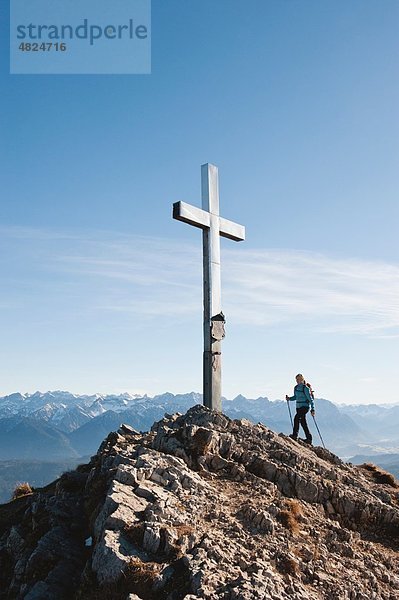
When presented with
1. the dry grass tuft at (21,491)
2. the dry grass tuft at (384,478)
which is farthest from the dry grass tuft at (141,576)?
the dry grass tuft at (21,491)

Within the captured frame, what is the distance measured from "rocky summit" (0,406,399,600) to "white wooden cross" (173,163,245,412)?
6.03ft

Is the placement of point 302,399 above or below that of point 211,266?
below

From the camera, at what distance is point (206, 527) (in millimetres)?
9484

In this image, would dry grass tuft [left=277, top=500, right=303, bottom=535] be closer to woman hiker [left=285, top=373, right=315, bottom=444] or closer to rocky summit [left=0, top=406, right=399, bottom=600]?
rocky summit [left=0, top=406, right=399, bottom=600]

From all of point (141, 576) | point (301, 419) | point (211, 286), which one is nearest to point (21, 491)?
point (211, 286)

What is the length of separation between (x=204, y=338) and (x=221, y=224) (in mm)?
4455

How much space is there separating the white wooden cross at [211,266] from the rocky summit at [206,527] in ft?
6.03

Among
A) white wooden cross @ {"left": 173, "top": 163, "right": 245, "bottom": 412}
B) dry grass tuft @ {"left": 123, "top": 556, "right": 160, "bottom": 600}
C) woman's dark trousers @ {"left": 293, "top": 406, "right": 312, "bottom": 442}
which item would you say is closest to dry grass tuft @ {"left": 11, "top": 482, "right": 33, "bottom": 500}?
white wooden cross @ {"left": 173, "top": 163, "right": 245, "bottom": 412}

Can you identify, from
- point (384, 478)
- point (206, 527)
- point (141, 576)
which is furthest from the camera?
point (384, 478)

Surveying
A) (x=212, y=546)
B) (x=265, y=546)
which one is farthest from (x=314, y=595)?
(x=212, y=546)

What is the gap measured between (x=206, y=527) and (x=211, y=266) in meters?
9.76

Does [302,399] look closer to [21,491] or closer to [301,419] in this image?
[301,419]

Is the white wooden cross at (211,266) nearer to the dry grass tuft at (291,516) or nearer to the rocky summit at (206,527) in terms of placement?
the rocky summit at (206,527)

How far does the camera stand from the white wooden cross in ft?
54.5
